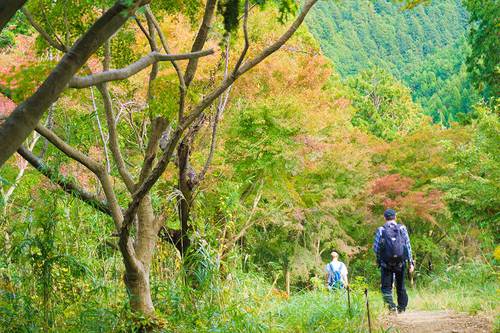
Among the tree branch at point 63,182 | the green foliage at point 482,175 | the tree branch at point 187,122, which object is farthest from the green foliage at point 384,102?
the tree branch at point 187,122

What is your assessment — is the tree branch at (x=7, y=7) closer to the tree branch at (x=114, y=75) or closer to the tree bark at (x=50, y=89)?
the tree bark at (x=50, y=89)

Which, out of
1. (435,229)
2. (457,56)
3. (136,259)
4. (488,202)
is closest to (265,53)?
(136,259)

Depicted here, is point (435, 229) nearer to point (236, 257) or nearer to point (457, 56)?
point (236, 257)

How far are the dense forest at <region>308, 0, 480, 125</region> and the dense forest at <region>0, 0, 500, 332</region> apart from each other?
3220 centimetres

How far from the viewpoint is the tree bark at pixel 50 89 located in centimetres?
337

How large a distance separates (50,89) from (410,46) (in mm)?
98892

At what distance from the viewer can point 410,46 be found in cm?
9781

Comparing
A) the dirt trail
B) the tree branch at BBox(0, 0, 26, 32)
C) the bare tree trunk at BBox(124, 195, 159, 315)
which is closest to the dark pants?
the dirt trail

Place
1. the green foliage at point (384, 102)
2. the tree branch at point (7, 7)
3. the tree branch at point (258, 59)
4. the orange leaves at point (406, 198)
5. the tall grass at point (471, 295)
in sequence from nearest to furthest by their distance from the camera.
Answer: the tree branch at point (7, 7), the tree branch at point (258, 59), the tall grass at point (471, 295), the orange leaves at point (406, 198), the green foliage at point (384, 102)

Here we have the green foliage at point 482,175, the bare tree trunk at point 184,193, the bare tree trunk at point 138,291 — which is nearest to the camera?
the bare tree trunk at point 138,291

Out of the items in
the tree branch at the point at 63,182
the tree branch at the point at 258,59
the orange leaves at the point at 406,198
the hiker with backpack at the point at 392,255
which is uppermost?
the orange leaves at the point at 406,198

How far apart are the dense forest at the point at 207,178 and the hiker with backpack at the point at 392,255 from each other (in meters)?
0.42

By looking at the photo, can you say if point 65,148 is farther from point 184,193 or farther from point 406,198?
point 406,198

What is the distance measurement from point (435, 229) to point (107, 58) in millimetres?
19564
